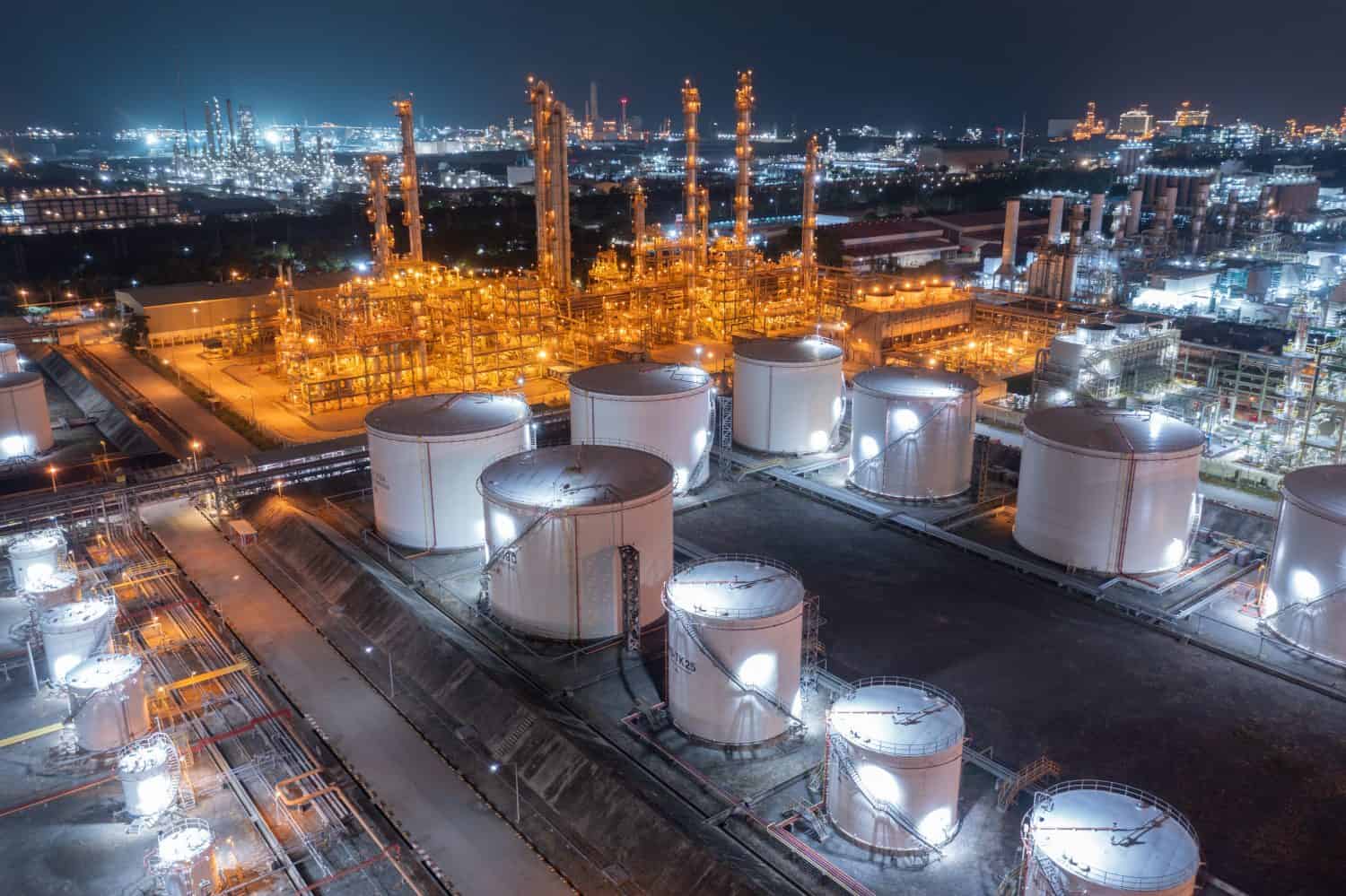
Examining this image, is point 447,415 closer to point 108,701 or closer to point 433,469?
point 433,469

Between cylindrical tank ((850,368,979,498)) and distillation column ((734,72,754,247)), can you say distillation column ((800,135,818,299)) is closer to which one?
distillation column ((734,72,754,247))

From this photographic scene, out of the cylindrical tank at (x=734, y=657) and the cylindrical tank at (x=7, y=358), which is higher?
the cylindrical tank at (x=7, y=358)

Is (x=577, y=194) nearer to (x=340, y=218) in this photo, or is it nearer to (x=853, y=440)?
(x=340, y=218)

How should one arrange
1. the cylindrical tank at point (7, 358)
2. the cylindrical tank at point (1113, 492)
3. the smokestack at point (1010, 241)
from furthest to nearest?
1. the smokestack at point (1010, 241)
2. the cylindrical tank at point (7, 358)
3. the cylindrical tank at point (1113, 492)

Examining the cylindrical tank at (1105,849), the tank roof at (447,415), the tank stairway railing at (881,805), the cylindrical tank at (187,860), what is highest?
the tank roof at (447,415)

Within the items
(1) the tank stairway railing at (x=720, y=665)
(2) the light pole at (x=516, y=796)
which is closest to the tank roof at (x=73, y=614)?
(2) the light pole at (x=516, y=796)

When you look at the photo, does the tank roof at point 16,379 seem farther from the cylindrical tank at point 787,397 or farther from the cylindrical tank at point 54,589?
the cylindrical tank at point 787,397
